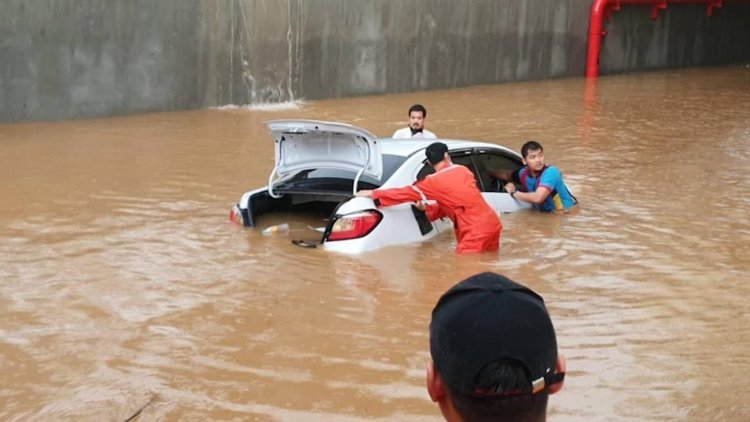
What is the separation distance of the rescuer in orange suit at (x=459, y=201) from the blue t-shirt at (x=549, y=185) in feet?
5.51

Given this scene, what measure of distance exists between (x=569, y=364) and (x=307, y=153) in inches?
147

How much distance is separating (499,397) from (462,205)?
6.69m

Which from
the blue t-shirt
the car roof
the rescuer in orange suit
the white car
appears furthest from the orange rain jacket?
the blue t-shirt

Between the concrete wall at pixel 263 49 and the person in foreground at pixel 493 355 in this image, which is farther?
the concrete wall at pixel 263 49

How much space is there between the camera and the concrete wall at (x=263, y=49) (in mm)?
16469

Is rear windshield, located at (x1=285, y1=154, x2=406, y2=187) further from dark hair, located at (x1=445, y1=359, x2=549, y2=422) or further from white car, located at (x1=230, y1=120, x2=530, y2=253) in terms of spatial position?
dark hair, located at (x1=445, y1=359, x2=549, y2=422)

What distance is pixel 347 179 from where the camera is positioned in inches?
347

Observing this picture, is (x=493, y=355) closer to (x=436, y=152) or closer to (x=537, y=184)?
(x=436, y=152)

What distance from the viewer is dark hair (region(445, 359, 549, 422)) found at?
189 cm

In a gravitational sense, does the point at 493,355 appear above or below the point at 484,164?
above

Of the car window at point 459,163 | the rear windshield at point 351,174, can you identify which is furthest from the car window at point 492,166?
the rear windshield at point 351,174

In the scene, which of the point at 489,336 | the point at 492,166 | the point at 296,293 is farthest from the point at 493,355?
the point at 492,166

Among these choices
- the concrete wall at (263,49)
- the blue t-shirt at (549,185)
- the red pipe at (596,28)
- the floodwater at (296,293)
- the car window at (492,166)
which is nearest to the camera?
the floodwater at (296,293)

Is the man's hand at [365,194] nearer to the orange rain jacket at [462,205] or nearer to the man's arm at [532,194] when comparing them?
the orange rain jacket at [462,205]
